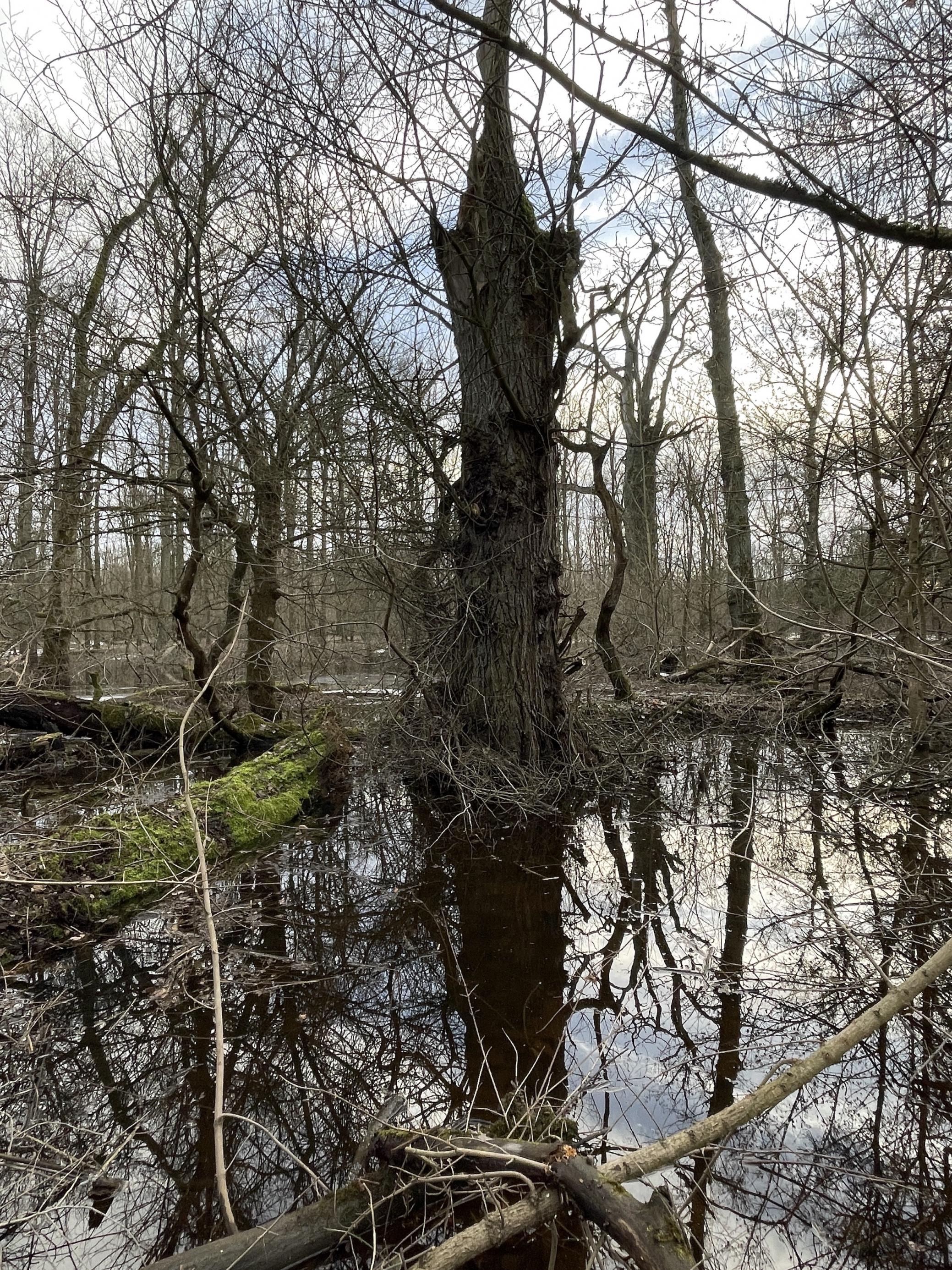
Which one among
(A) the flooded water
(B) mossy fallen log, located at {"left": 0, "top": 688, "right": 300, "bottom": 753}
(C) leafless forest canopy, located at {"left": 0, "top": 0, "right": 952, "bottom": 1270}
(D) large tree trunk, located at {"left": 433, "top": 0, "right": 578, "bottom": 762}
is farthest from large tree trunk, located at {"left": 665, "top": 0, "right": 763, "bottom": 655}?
(A) the flooded water

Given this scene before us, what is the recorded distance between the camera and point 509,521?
251 inches

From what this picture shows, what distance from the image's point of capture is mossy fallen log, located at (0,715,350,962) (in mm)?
3711

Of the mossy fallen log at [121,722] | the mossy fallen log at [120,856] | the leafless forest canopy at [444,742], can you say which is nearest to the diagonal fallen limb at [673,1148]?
the leafless forest canopy at [444,742]

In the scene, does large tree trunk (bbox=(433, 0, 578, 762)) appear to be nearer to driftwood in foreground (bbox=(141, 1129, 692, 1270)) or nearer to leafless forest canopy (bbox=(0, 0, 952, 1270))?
leafless forest canopy (bbox=(0, 0, 952, 1270))

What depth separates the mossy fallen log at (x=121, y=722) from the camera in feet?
28.2

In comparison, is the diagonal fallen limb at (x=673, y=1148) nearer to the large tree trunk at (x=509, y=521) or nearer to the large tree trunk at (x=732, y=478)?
the large tree trunk at (x=509, y=521)

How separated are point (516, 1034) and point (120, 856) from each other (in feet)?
8.78

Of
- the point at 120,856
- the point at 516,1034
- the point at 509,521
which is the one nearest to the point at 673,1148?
the point at 516,1034

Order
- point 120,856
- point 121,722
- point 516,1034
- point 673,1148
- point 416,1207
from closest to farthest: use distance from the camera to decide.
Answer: point 673,1148
point 416,1207
point 516,1034
point 120,856
point 121,722

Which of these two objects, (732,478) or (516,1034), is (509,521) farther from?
(732,478)

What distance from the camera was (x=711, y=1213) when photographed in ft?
6.25

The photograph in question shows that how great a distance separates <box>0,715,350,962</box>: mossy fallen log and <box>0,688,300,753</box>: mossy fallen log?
2.66 meters

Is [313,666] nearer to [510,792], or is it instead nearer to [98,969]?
[510,792]

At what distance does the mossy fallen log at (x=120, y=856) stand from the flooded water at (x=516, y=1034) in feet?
0.75
